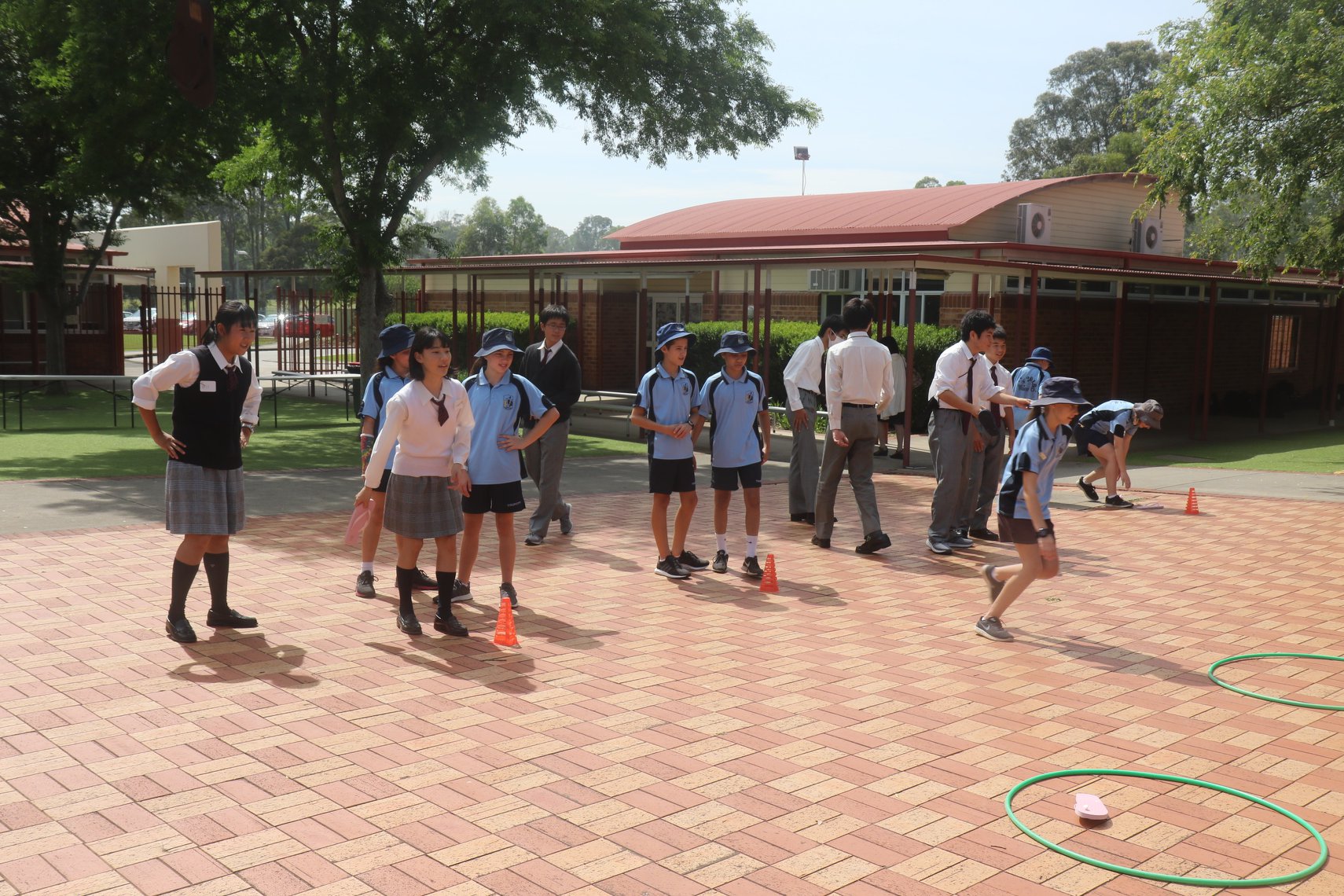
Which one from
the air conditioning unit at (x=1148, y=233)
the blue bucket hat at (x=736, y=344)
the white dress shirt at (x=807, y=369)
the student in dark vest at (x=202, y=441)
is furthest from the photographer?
the air conditioning unit at (x=1148, y=233)

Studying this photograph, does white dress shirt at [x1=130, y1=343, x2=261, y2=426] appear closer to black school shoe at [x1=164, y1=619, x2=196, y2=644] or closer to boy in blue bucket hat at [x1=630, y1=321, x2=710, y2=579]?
black school shoe at [x1=164, y1=619, x2=196, y2=644]

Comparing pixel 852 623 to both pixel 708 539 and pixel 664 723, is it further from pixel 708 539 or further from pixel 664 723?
pixel 708 539

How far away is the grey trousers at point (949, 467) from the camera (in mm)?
9453

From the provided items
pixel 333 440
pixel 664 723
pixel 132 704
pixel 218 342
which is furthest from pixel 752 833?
pixel 333 440

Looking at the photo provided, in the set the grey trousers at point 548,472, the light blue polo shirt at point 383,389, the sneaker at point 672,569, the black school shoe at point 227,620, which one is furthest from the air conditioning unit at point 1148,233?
the black school shoe at point 227,620

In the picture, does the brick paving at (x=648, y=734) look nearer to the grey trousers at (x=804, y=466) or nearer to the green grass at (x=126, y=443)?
the grey trousers at (x=804, y=466)

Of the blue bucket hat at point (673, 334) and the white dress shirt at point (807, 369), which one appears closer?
the blue bucket hat at point (673, 334)

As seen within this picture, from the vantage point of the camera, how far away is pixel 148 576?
7945 millimetres

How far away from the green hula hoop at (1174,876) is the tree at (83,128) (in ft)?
46.8

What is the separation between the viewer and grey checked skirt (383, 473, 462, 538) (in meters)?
6.50

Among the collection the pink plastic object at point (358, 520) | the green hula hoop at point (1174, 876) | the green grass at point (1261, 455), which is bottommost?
the green hula hoop at point (1174, 876)

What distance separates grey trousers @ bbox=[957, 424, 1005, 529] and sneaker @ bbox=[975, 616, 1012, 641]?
117 inches

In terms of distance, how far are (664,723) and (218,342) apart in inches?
127

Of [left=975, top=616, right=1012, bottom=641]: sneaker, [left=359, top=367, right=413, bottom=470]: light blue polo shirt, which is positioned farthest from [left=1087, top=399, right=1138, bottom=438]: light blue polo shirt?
[left=359, top=367, right=413, bottom=470]: light blue polo shirt
